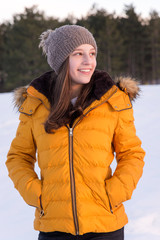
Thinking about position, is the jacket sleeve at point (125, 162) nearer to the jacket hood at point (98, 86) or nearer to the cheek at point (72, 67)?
the jacket hood at point (98, 86)

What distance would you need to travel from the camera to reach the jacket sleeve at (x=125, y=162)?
1.89 metres

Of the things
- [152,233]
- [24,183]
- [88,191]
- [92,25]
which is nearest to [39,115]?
[24,183]

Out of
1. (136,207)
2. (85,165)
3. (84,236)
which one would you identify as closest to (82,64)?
(85,165)

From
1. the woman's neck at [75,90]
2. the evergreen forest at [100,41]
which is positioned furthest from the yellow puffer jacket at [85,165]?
the evergreen forest at [100,41]

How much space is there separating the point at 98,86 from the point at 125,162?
1.64ft

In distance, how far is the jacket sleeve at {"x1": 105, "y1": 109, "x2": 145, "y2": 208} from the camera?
1890 millimetres

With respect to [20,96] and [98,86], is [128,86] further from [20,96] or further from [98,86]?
[20,96]

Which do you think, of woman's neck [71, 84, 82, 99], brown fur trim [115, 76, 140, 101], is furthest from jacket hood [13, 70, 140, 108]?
woman's neck [71, 84, 82, 99]

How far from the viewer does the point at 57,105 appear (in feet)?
6.66

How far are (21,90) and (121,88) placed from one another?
Result: 69 centimetres

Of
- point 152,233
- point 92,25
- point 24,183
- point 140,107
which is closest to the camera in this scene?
point 24,183

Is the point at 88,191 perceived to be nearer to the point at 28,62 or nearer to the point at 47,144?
the point at 47,144

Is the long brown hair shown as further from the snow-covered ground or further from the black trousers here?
the snow-covered ground

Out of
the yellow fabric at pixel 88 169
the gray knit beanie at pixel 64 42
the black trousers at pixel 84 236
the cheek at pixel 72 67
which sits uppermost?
the gray knit beanie at pixel 64 42
